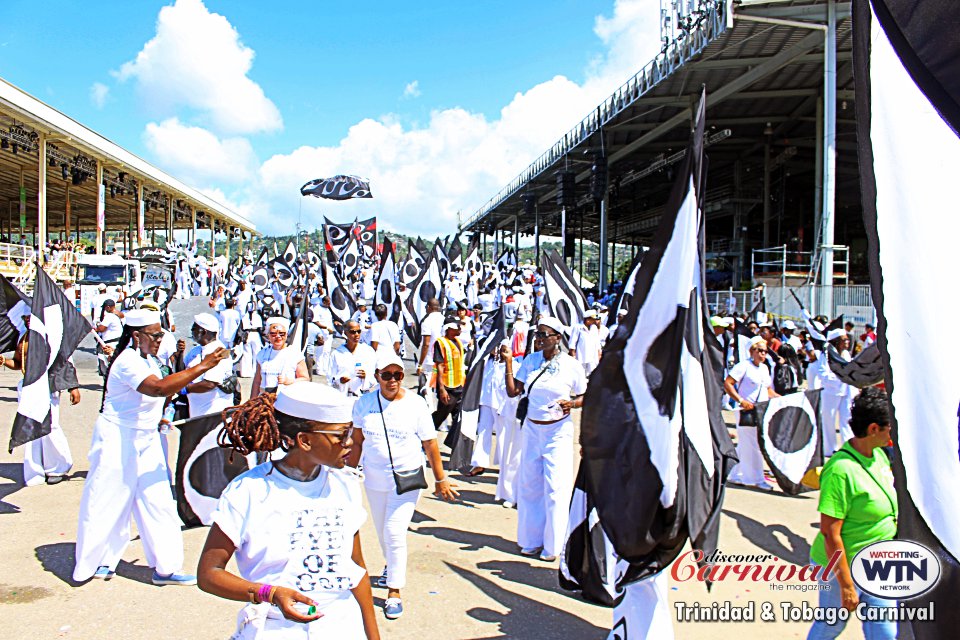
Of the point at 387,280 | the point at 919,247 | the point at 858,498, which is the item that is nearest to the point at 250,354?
the point at 387,280

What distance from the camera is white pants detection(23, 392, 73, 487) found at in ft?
22.6

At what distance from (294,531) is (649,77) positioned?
86.2 feet

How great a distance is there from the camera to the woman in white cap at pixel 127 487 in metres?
4.62

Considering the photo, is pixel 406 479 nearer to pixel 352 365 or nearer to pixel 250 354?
pixel 352 365

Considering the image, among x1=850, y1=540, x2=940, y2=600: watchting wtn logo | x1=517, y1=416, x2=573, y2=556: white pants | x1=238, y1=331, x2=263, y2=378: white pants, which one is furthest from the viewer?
x1=238, y1=331, x2=263, y2=378: white pants

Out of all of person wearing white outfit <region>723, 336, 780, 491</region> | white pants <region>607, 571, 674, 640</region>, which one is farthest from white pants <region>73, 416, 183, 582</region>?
person wearing white outfit <region>723, 336, 780, 491</region>

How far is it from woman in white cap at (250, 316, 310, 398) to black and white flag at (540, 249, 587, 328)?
3.38 metres

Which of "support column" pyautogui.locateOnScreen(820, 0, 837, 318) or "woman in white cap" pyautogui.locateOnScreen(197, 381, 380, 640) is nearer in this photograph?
"woman in white cap" pyautogui.locateOnScreen(197, 381, 380, 640)

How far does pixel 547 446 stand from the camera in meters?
5.18

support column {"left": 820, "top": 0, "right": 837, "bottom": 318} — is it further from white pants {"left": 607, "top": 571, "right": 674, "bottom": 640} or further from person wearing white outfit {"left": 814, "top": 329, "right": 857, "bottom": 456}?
white pants {"left": 607, "top": 571, "right": 674, "bottom": 640}

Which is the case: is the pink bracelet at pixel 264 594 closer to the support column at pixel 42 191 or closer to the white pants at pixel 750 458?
the white pants at pixel 750 458

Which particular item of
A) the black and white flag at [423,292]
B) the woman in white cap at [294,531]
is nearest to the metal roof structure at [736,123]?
the black and white flag at [423,292]

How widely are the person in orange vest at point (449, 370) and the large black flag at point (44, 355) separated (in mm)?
3786

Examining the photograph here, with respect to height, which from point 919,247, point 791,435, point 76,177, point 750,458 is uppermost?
point 76,177
